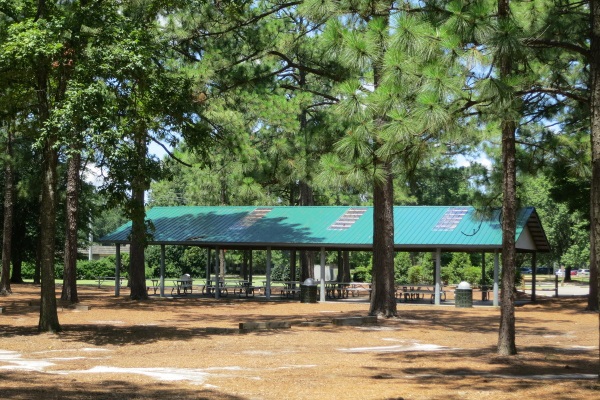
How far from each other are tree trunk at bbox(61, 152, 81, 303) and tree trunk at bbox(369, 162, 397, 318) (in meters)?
9.92

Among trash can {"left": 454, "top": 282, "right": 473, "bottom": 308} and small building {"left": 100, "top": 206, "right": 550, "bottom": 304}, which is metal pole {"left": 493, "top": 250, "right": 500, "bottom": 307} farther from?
trash can {"left": 454, "top": 282, "right": 473, "bottom": 308}

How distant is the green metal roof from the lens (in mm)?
29469

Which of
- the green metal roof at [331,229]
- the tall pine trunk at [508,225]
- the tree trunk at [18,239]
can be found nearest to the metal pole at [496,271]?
the green metal roof at [331,229]

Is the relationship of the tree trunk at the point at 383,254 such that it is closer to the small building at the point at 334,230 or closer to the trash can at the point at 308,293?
the small building at the point at 334,230

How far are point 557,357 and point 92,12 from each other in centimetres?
1072

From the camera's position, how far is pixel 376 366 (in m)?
12.6

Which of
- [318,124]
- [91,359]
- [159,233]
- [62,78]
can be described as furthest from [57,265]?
[91,359]

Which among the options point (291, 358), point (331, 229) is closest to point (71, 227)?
point (331, 229)

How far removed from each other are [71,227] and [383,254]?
34.5ft

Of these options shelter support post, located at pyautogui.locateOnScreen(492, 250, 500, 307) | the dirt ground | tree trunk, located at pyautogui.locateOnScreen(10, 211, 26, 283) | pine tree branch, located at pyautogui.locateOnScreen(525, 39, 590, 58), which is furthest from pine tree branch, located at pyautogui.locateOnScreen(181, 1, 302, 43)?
tree trunk, located at pyautogui.locateOnScreen(10, 211, 26, 283)

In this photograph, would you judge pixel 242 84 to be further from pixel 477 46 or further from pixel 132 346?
pixel 477 46

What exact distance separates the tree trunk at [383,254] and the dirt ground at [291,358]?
28.3 inches

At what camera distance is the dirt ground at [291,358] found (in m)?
9.82

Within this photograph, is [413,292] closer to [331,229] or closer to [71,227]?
[331,229]
